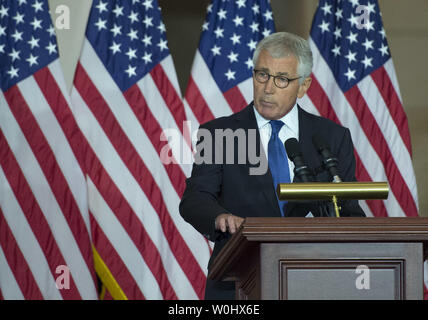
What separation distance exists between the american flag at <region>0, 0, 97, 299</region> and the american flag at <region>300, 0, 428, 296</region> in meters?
1.64

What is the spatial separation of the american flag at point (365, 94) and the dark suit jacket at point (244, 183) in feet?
7.99

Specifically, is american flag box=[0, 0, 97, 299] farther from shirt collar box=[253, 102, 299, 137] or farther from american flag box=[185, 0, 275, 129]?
shirt collar box=[253, 102, 299, 137]

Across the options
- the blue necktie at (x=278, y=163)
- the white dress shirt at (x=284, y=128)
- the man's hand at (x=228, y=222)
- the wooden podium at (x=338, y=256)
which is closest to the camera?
the wooden podium at (x=338, y=256)

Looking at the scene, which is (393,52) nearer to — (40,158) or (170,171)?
(170,171)

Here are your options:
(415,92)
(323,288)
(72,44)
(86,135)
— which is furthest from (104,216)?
(323,288)

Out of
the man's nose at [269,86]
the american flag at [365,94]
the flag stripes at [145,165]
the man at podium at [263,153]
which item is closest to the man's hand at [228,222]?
the man at podium at [263,153]

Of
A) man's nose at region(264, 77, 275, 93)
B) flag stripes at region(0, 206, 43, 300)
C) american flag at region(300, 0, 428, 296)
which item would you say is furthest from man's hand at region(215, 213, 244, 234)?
american flag at region(300, 0, 428, 296)

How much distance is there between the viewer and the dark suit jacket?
9.42ft

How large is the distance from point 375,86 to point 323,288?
3718 mm

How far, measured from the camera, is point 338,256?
2135 mm

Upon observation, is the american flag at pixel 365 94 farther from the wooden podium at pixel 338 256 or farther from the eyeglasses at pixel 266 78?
the wooden podium at pixel 338 256

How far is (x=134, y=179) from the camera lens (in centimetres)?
539

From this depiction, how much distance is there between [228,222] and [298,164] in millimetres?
300

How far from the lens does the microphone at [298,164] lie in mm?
2547
